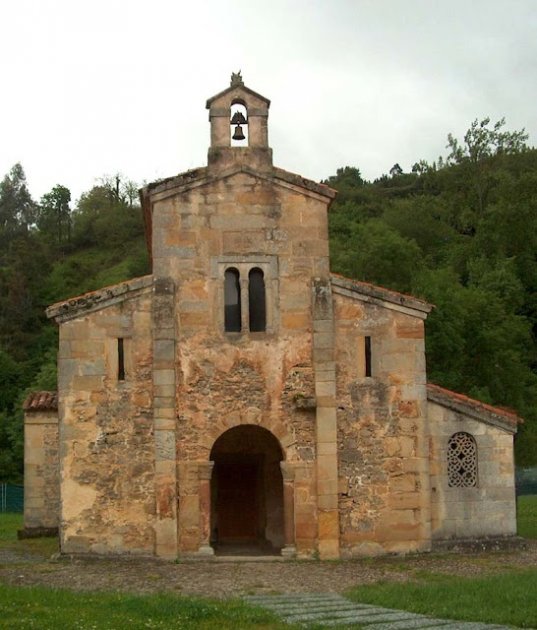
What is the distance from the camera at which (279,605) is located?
12531 millimetres

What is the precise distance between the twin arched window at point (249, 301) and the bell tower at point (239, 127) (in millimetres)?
2218

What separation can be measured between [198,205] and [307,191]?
2238 mm

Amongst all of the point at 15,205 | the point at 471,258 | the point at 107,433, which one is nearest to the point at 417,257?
the point at 471,258

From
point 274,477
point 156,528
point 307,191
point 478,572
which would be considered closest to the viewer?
point 478,572

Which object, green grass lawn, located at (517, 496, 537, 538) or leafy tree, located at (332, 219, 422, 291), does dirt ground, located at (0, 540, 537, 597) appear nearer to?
green grass lawn, located at (517, 496, 537, 538)

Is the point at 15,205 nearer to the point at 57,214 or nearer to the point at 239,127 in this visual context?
the point at 57,214

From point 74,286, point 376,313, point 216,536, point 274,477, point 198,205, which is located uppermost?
point 74,286

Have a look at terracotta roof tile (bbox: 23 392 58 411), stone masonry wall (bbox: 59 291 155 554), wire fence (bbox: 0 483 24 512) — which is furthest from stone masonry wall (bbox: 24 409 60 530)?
wire fence (bbox: 0 483 24 512)

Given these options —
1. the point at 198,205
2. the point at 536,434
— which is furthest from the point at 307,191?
the point at 536,434

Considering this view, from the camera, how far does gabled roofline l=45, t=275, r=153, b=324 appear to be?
61.6 feet

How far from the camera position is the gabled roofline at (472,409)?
1970cm

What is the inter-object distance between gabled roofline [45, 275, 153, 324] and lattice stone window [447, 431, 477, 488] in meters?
7.03

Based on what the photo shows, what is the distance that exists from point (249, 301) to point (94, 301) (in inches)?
121

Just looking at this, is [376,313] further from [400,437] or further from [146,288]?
[146,288]
